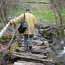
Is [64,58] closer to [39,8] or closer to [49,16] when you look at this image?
[49,16]

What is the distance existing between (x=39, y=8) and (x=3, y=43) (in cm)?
1358

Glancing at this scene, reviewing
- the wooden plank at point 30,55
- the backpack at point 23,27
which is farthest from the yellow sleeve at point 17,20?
the wooden plank at point 30,55

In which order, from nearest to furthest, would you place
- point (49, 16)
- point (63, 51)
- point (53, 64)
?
point (53, 64) < point (63, 51) < point (49, 16)

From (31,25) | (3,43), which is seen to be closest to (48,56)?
(31,25)

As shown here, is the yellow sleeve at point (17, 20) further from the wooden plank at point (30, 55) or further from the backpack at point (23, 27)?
the wooden plank at point (30, 55)

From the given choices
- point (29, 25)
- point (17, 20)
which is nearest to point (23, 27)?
point (29, 25)

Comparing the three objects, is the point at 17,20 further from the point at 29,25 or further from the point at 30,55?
the point at 30,55

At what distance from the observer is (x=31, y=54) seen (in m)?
8.97

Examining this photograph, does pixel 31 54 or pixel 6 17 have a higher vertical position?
pixel 6 17

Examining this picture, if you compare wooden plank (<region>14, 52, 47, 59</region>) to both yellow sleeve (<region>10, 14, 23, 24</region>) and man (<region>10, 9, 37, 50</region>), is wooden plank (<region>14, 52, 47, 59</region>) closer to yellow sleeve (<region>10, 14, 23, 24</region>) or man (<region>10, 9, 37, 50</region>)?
man (<region>10, 9, 37, 50</region>)

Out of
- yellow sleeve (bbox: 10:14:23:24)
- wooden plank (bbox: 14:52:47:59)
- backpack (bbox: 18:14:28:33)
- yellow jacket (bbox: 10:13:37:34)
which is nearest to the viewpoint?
yellow sleeve (bbox: 10:14:23:24)

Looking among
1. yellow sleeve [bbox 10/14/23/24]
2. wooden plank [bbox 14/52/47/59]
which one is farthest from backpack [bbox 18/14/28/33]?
wooden plank [bbox 14/52/47/59]

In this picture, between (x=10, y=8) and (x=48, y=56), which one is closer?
(x=48, y=56)

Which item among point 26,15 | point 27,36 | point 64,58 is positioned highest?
point 26,15
